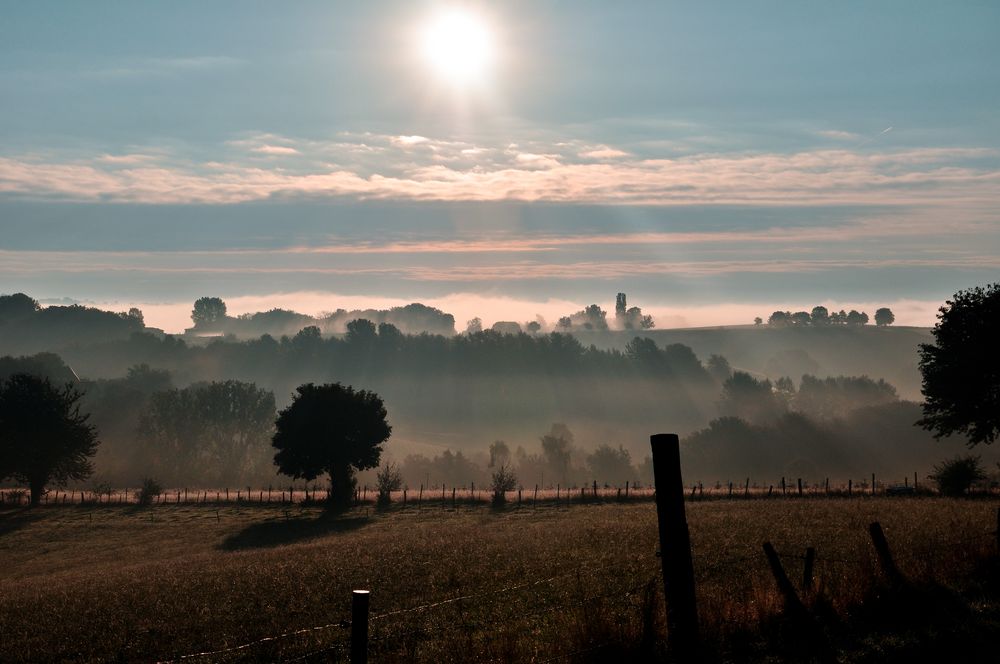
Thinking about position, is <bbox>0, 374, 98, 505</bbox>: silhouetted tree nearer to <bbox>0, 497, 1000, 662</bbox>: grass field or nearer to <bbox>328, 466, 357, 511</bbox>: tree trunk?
<bbox>0, 497, 1000, 662</bbox>: grass field

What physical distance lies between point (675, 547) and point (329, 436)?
71.7 metres

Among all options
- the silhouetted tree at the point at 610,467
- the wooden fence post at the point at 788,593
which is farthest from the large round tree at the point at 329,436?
the silhouetted tree at the point at 610,467

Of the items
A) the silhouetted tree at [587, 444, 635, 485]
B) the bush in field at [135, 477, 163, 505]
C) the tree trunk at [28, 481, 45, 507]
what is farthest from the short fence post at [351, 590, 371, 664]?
the silhouetted tree at [587, 444, 635, 485]

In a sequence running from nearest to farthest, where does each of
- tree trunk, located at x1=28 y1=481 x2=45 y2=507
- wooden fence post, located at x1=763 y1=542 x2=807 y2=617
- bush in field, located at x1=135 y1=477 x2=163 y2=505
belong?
Answer: wooden fence post, located at x1=763 y1=542 x2=807 y2=617, bush in field, located at x1=135 y1=477 x2=163 y2=505, tree trunk, located at x1=28 y1=481 x2=45 y2=507

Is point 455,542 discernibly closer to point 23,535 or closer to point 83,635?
point 83,635

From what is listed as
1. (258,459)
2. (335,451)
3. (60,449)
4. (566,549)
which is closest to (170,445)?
(258,459)

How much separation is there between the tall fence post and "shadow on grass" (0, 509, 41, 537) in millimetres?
68757

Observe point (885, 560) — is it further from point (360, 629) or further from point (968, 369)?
point (968, 369)

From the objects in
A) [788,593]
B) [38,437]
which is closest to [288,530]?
[38,437]

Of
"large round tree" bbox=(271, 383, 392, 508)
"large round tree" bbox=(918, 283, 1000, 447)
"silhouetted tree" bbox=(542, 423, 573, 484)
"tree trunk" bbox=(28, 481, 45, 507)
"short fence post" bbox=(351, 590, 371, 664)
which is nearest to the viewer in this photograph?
"short fence post" bbox=(351, 590, 371, 664)

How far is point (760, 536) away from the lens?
117ft

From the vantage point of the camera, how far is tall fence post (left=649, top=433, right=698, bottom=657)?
12547 millimetres

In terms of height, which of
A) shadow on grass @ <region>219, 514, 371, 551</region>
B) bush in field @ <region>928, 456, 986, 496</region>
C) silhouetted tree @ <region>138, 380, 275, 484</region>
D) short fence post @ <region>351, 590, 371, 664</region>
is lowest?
shadow on grass @ <region>219, 514, 371, 551</region>

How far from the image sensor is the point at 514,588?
2147 cm
